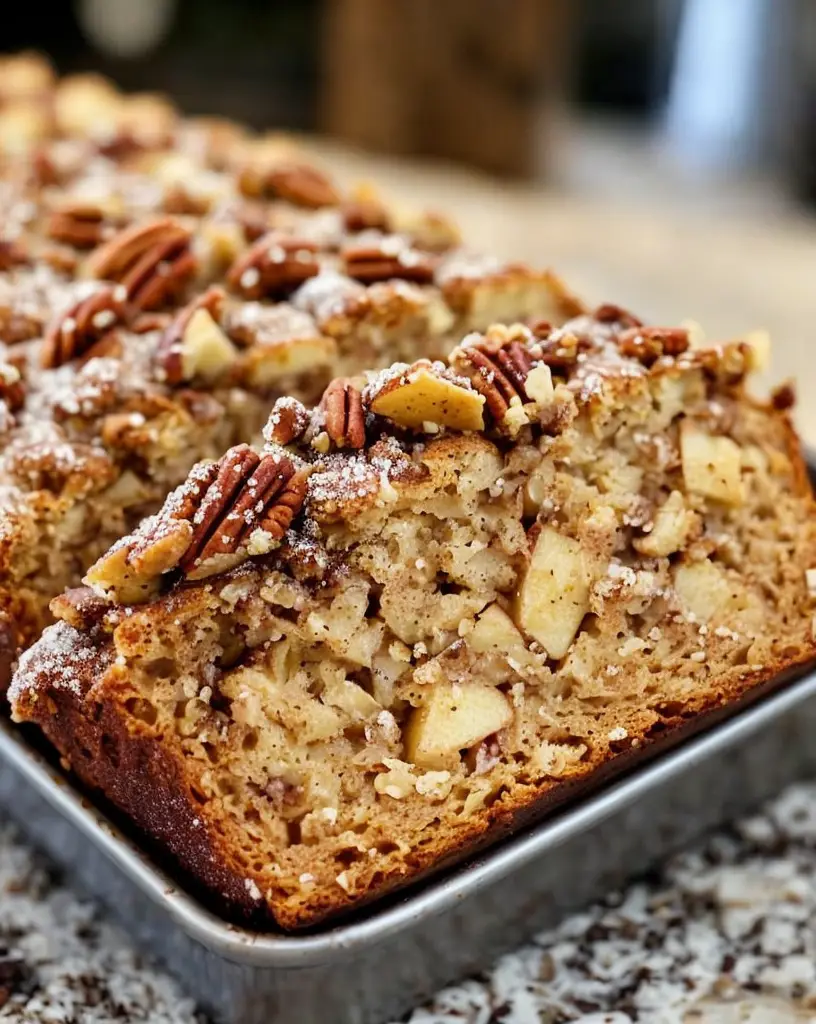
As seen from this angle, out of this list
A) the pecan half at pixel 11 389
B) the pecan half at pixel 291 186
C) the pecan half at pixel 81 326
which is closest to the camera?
the pecan half at pixel 11 389

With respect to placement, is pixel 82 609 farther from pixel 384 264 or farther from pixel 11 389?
pixel 384 264

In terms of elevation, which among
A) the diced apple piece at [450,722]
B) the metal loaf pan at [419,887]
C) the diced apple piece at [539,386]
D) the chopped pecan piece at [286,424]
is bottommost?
the metal loaf pan at [419,887]

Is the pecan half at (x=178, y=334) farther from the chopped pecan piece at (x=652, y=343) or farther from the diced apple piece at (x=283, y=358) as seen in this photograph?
the chopped pecan piece at (x=652, y=343)

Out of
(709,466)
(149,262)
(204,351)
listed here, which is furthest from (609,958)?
(149,262)

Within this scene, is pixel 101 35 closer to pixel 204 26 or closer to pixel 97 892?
pixel 204 26

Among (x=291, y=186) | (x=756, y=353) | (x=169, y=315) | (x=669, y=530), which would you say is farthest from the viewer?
(x=291, y=186)

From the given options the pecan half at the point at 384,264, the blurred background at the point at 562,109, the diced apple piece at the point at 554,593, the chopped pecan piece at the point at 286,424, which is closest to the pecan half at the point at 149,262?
the pecan half at the point at 384,264

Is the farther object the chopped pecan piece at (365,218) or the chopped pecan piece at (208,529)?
the chopped pecan piece at (365,218)

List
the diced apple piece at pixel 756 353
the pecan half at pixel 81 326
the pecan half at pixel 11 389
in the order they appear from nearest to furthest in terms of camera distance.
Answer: the diced apple piece at pixel 756 353 → the pecan half at pixel 11 389 → the pecan half at pixel 81 326
